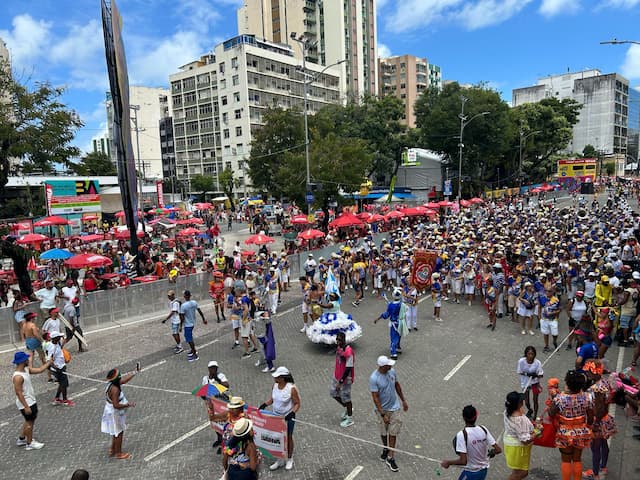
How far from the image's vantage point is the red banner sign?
17500 mm

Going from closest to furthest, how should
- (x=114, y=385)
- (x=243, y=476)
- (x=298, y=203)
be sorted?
(x=243, y=476) → (x=114, y=385) → (x=298, y=203)

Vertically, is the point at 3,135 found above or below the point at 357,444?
above

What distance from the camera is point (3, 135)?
582 inches

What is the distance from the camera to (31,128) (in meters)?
15.4

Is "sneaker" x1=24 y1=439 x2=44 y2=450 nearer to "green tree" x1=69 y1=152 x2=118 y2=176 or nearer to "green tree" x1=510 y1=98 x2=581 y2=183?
"green tree" x1=510 y1=98 x2=581 y2=183

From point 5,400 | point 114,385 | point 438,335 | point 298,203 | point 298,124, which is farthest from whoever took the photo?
point 298,124

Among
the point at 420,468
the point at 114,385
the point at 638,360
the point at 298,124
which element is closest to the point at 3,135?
the point at 114,385

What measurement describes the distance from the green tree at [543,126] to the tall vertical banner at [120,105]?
Result: 54.7m

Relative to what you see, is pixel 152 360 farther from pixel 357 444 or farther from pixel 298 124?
pixel 298 124

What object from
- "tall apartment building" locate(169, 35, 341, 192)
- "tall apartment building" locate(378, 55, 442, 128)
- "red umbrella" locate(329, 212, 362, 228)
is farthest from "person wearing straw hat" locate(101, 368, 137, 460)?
"tall apartment building" locate(378, 55, 442, 128)

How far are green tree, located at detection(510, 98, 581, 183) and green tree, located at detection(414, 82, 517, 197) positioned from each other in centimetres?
897

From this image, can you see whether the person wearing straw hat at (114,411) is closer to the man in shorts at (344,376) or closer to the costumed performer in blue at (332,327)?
the man in shorts at (344,376)

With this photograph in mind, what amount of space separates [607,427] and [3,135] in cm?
1714

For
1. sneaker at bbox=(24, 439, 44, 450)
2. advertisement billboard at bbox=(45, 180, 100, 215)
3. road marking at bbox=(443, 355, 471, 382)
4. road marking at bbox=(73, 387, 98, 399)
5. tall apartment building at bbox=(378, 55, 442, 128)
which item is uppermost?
tall apartment building at bbox=(378, 55, 442, 128)
